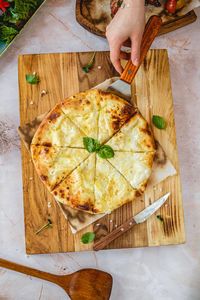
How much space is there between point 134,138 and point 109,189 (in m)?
0.39

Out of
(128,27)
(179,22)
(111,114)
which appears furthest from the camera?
(179,22)

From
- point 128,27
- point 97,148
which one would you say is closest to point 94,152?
point 97,148

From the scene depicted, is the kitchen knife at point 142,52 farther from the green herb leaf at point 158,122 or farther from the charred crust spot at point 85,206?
the charred crust spot at point 85,206

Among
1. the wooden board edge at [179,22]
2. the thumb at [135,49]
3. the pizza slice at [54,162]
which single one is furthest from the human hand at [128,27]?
the pizza slice at [54,162]

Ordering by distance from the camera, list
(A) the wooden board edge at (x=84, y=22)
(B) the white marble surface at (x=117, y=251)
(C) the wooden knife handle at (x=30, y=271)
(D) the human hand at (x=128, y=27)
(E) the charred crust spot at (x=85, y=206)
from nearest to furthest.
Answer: (D) the human hand at (x=128, y=27)
(E) the charred crust spot at (x=85, y=206)
(C) the wooden knife handle at (x=30, y=271)
(B) the white marble surface at (x=117, y=251)
(A) the wooden board edge at (x=84, y=22)

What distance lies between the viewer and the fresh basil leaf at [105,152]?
143 inches

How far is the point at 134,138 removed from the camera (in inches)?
146

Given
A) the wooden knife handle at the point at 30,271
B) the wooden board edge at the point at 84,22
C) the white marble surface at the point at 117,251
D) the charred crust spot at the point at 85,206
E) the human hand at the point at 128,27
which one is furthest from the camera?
the wooden board edge at the point at 84,22

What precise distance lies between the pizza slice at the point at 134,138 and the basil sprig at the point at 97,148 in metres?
0.05

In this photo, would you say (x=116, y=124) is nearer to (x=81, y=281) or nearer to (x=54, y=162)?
(x=54, y=162)

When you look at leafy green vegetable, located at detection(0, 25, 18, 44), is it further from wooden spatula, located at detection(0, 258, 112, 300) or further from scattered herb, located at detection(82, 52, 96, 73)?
wooden spatula, located at detection(0, 258, 112, 300)

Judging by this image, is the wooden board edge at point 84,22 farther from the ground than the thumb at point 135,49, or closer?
farther from the ground

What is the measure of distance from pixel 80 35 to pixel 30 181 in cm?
121

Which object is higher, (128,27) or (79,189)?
(128,27)
